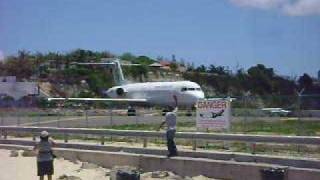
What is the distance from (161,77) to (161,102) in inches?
3110

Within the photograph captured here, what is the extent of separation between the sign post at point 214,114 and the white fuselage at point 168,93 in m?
29.2

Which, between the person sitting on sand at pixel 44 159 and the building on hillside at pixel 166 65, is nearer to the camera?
the person sitting on sand at pixel 44 159

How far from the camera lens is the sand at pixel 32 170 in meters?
16.8

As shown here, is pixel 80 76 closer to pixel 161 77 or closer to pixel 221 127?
pixel 161 77

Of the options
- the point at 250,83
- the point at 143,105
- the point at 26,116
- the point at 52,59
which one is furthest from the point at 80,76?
the point at 26,116

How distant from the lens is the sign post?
2050 cm

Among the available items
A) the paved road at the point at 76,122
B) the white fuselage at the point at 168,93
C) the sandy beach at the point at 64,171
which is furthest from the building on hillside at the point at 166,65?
the sandy beach at the point at 64,171

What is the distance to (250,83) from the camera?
138375 mm

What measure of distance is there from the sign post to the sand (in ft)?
15.9

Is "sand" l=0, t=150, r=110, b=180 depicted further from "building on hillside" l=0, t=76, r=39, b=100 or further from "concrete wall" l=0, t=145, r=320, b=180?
"building on hillside" l=0, t=76, r=39, b=100

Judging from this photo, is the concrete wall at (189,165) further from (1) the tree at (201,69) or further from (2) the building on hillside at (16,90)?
(1) the tree at (201,69)

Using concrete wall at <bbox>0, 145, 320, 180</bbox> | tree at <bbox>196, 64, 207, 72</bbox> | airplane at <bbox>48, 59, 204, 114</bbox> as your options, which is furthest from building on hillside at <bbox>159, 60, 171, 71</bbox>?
concrete wall at <bbox>0, 145, 320, 180</bbox>

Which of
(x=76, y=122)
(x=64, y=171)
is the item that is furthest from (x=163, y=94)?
(x=64, y=171)

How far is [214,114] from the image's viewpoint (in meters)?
21.0
